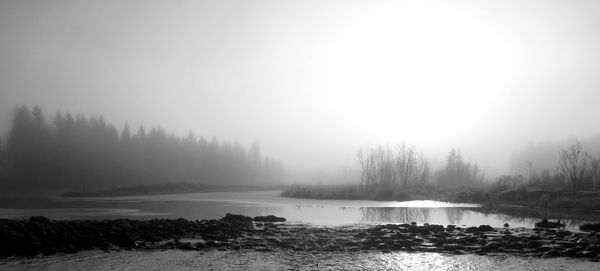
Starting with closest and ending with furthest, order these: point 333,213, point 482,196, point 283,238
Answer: point 283,238
point 333,213
point 482,196

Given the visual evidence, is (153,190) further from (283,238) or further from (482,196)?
(283,238)

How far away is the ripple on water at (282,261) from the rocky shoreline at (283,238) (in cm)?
99

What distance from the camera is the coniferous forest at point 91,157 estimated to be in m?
71.8

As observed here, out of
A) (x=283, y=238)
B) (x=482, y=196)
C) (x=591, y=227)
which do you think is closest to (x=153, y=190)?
(x=482, y=196)

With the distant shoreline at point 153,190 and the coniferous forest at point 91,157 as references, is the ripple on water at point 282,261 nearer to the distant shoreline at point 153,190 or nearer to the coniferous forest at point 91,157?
the distant shoreline at point 153,190

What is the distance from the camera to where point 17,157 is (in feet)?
233

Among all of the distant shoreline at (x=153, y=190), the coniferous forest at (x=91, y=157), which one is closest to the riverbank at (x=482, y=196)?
the distant shoreline at (x=153, y=190)

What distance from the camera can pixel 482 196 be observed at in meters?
51.5

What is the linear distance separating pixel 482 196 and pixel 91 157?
73075 millimetres

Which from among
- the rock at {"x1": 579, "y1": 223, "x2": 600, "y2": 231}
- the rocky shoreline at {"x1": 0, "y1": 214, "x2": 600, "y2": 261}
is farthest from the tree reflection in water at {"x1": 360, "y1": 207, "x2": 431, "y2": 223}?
the rock at {"x1": 579, "y1": 223, "x2": 600, "y2": 231}

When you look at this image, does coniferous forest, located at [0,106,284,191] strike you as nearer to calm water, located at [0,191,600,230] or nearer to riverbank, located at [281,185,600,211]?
calm water, located at [0,191,600,230]

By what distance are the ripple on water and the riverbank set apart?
30390 millimetres

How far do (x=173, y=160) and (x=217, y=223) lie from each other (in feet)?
274

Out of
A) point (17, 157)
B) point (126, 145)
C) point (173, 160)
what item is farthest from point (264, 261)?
point (173, 160)
